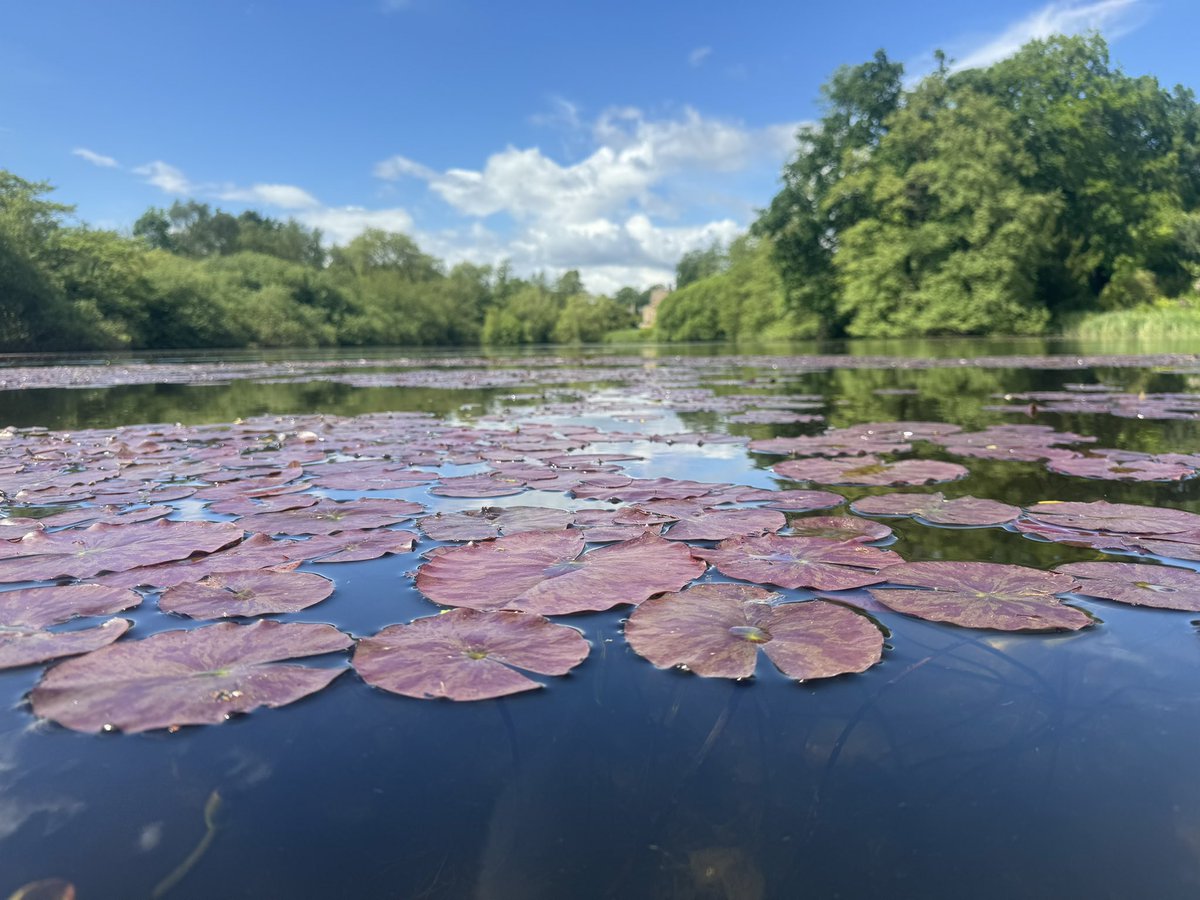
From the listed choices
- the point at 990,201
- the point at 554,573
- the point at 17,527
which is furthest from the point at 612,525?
the point at 990,201

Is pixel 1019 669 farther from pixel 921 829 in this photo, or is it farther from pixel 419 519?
pixel 419 519

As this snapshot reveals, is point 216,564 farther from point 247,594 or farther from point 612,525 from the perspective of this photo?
point 612,525

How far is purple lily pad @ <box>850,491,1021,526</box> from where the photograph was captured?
2172mm

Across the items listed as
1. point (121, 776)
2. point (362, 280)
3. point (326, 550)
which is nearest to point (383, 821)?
point (121, 776)

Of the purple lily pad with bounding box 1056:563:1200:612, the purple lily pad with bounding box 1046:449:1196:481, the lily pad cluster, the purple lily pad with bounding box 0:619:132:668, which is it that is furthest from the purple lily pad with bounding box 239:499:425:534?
the purple lily pad with bounding box 1046:449:1196:481

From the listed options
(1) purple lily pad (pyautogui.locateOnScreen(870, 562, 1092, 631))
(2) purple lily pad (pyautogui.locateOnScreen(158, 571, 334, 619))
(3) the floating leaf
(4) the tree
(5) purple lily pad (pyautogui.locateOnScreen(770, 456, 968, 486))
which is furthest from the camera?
(4) the tree

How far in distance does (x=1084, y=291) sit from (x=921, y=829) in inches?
1359

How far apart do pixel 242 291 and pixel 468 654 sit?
45199 mm

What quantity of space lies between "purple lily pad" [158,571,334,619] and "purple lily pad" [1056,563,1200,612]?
1713mm

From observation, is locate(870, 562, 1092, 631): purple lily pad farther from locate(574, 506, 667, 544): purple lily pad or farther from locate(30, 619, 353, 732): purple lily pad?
locate(30, 619, 353, 732): purple lily pad

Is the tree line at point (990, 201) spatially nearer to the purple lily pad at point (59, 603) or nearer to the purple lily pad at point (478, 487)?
the purple lily pad at point (478, 487)

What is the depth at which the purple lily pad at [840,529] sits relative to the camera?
6.57 feet

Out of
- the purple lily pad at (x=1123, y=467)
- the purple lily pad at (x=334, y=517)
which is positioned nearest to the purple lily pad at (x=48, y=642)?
the purple lily pad at (x=334, y=517)

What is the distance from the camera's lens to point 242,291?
4034 centimetres
